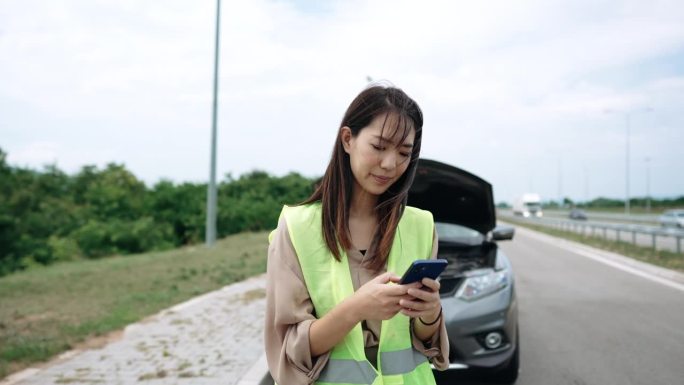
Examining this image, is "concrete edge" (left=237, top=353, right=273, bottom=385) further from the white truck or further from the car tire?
the white truck

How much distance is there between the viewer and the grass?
6.52 metres

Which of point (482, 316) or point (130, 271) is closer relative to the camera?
point (482, 316)

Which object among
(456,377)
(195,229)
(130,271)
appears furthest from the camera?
(195,229)

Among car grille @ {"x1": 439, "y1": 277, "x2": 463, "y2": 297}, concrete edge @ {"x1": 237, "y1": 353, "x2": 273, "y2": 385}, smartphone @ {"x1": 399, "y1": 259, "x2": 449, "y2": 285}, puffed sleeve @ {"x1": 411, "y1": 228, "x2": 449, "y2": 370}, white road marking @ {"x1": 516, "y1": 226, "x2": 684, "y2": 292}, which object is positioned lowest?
concrete edge @ {"x1": 237, "y1": 353, "x2": 273, "y2": 385}

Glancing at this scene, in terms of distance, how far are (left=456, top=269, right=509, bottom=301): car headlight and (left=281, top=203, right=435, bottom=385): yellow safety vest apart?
11.5 ft

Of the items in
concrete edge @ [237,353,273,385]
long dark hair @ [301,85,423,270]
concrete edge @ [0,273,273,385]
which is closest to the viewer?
long dark hair @ [301,85,423,270]

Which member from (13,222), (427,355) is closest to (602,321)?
(427,355)

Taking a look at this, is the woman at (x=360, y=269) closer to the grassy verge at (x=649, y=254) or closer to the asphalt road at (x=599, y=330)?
the asphalt road at (x=599, y=330)

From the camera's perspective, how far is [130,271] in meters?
14.2

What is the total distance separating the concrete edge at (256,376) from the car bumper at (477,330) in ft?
5.20

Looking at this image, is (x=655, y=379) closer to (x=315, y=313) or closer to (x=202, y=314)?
(x=315, y=313)

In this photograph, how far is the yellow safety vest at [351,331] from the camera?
1.60 m

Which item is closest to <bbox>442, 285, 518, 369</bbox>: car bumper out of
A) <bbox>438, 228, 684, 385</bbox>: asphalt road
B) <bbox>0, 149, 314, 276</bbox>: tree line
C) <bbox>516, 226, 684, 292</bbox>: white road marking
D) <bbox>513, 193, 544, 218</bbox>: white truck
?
<bbox>438, 228, 684, 385</bbox>: asphalt road

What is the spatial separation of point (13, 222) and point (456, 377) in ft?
89.1
